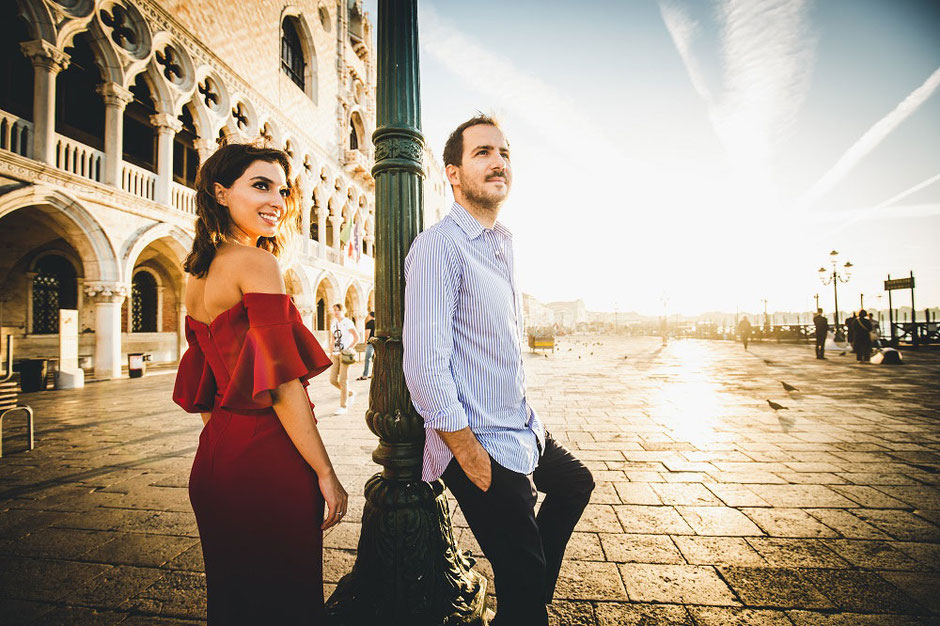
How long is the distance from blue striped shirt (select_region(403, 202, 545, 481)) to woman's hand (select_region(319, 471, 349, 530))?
338mm

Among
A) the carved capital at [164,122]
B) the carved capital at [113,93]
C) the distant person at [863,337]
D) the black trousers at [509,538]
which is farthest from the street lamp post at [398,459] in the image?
the distant person at [863,337]

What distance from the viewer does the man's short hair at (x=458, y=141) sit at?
Result: 169 cm

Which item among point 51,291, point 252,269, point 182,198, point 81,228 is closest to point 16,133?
point 81,228

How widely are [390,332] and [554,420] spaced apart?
4204mm

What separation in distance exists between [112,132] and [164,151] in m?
1.42

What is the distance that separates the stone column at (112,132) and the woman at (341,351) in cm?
823

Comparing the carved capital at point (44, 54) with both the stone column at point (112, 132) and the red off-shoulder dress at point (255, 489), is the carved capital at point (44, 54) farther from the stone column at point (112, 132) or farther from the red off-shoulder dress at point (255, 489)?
the red off-shoulder dress at point (255, 489)

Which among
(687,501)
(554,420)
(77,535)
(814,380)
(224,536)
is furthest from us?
(814,380)

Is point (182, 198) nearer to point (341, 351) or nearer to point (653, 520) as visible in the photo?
point (341, 351)

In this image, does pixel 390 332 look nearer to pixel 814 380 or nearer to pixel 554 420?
pixel 554 420

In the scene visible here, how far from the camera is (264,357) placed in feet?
3.71

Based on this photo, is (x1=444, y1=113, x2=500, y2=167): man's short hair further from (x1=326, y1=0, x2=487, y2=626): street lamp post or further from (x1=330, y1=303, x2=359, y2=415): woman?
(x1=330, y1=303, x2=359, y2=415): woman

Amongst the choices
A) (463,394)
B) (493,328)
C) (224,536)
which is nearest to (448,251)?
(493,328)

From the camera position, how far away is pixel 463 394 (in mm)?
1410
